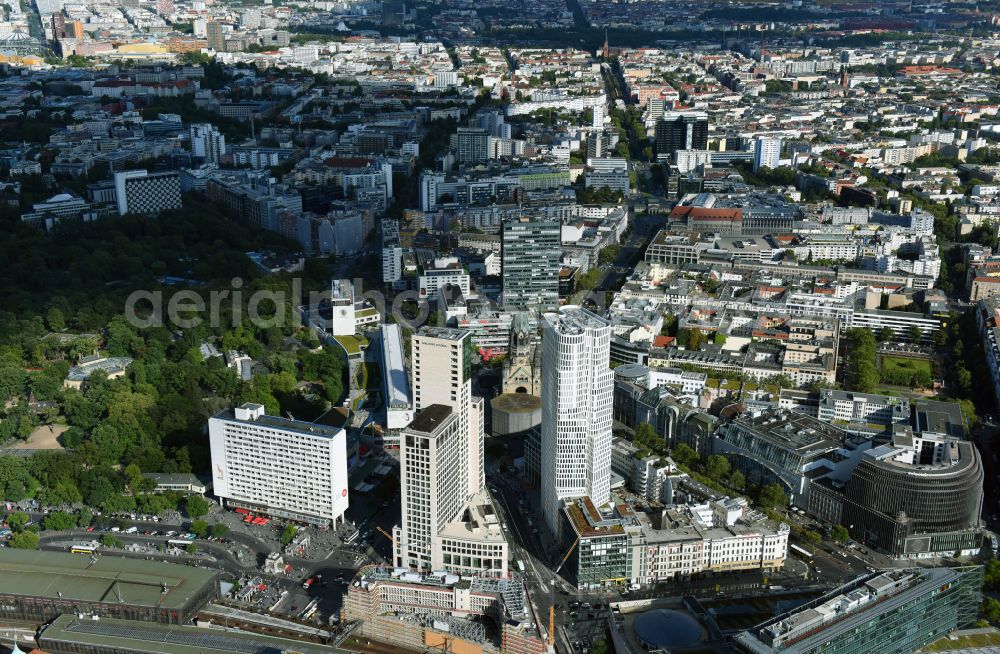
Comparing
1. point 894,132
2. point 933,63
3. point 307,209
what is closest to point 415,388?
point 307,209

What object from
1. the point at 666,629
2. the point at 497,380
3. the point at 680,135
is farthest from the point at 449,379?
the point at 680,135

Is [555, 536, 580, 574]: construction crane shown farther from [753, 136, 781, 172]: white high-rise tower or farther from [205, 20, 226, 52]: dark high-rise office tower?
[205, 20, 226, 52]: dark high-rise office tower

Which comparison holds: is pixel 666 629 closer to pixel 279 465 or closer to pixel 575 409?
pixel 575 409

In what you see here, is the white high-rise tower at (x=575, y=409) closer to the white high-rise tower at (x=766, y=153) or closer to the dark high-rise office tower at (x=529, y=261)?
the dark high-rise office tower at (x=529, y=261)

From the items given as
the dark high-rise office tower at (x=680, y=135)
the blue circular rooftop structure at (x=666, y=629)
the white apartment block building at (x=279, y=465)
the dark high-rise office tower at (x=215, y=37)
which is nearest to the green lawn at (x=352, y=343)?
the white apartment block building at (x=279, y=465)

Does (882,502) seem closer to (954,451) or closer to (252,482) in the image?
(954,451)

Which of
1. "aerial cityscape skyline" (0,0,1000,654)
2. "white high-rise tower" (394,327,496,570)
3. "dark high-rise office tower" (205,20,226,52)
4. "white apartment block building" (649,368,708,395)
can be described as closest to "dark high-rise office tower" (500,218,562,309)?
"aerial cityscape skyline" (0,0,1000,654)

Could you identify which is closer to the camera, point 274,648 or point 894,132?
point 274,648
